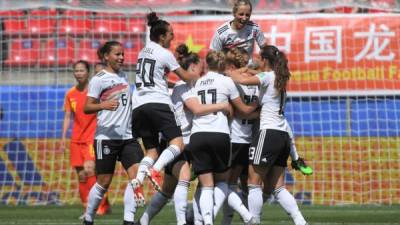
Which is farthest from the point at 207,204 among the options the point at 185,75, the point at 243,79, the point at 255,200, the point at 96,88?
the point at 96,88

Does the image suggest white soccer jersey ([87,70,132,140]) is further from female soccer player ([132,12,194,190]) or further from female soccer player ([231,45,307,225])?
female soccer player ([231,45,307,225])

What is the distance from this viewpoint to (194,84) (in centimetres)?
1078

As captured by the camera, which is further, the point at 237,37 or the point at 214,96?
the point at 237,37

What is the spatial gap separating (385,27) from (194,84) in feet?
22.2

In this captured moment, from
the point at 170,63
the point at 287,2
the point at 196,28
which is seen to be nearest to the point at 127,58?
the point at 196,28

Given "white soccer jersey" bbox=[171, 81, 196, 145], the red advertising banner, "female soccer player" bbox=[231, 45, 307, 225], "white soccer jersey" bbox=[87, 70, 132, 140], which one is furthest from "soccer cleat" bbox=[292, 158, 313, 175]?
the red advertising banner

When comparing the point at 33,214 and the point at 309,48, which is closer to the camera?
the point at 33,214

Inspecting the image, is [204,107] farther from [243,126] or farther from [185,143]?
[185,143]

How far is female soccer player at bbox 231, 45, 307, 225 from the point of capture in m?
10.3

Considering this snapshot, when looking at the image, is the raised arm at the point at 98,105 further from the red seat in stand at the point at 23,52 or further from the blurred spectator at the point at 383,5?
the red seat in stand at the point at 23,52

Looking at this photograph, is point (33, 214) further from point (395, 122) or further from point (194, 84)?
point (395, 122)

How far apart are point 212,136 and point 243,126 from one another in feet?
1.88

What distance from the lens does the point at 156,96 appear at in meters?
10.7

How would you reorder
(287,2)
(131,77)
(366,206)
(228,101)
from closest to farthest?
(228,101) < (366,206) < (287,2) < (131,77)
